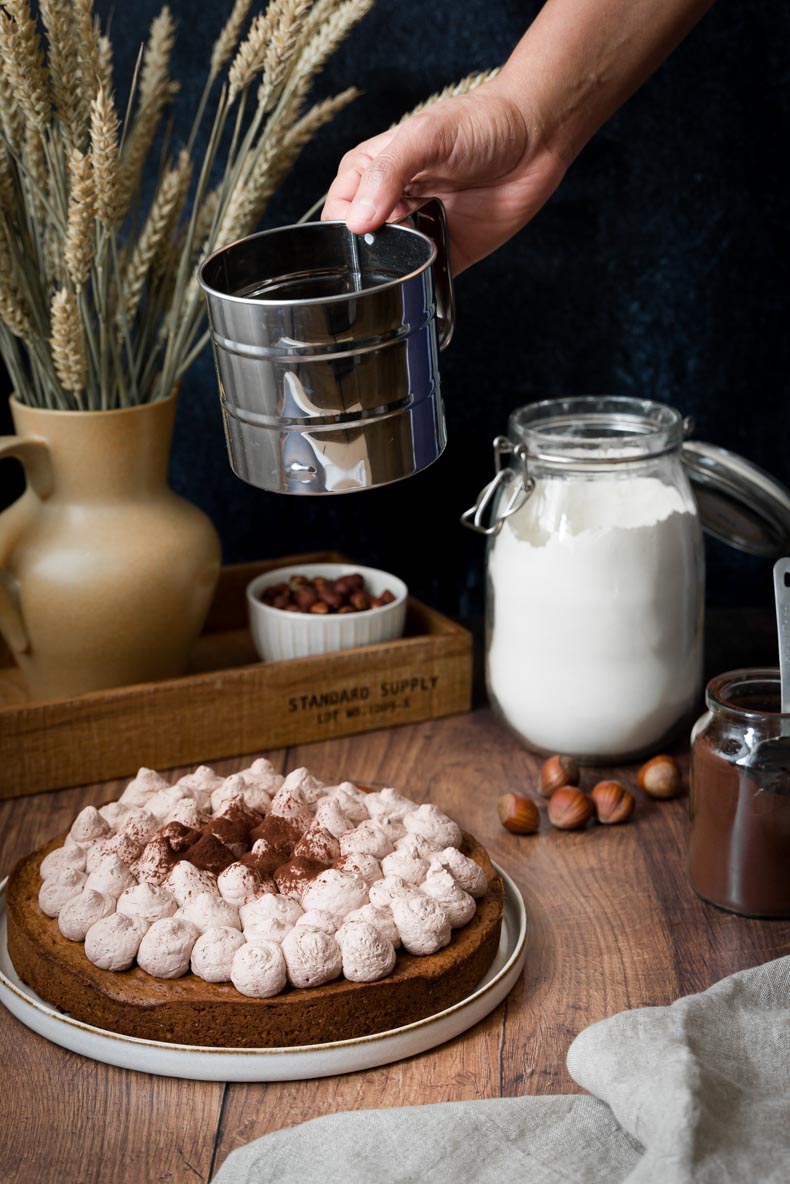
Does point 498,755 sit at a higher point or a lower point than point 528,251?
lower

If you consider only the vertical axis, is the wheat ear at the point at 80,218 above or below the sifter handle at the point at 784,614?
above

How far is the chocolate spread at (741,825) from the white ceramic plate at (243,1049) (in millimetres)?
208

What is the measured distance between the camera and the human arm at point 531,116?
99 centimetres

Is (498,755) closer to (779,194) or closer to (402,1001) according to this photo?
(402,1001)

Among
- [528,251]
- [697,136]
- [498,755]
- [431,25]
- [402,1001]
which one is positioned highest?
[431,25]

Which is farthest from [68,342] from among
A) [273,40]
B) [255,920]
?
[255,920]

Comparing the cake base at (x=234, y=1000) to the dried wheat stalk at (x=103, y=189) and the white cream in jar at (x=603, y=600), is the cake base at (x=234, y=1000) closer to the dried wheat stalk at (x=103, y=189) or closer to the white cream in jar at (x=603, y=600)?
the white cream in jar at (x=603, y=600)

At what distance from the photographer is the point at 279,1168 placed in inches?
26.3

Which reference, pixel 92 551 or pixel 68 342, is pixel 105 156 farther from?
pixel 92 551

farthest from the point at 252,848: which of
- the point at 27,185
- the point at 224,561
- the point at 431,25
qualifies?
the point at 431,25

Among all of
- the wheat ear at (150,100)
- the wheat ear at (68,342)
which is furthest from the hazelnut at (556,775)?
the wheat ear at (150,100)

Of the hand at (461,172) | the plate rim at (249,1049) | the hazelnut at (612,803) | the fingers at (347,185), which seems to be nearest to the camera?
the plate rim at (249,1049)

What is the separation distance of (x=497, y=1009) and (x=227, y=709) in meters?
0.43

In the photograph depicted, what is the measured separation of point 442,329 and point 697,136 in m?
0.67
